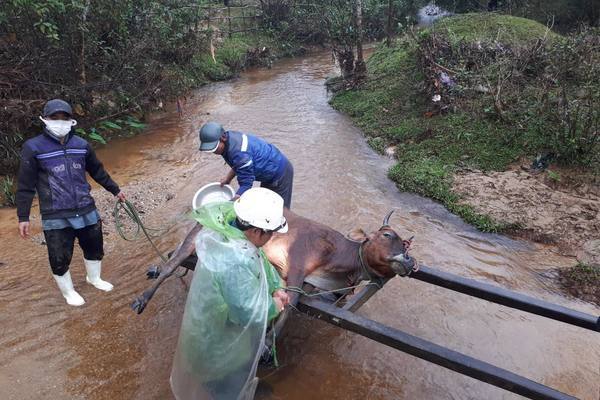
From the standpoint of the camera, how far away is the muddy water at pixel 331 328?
3600mm

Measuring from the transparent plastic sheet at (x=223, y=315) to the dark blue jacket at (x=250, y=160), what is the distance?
1691 mm

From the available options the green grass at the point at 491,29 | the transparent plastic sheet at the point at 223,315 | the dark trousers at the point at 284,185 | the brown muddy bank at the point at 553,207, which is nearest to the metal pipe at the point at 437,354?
the transparent plastic sheet at the point at 223,315

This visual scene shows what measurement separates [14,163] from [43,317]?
4.17 meters

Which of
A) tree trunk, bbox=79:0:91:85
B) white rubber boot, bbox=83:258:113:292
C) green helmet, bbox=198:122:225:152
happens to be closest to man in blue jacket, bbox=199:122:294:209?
green helmet, bbox=198:122:225:152

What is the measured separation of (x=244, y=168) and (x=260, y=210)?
190cm

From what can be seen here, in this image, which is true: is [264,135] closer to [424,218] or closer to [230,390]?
[424,218]

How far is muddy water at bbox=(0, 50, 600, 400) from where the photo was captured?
3600 mm

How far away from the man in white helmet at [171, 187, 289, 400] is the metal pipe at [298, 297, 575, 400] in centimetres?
39

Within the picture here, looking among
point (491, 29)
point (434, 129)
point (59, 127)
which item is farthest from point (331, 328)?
point (491, 29)

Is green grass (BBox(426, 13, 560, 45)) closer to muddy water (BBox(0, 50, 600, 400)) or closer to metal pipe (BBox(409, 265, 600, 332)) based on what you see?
muddy water (BBox(0, 50, 600, 400))

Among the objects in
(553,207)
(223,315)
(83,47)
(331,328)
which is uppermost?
(83,47)

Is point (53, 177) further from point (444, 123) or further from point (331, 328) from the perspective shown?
point (444, 123)

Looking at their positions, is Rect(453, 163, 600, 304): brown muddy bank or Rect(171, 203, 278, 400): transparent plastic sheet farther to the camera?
Rect(453, 163, 600, 304): brown muddy bank

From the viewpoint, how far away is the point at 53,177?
389 cm
